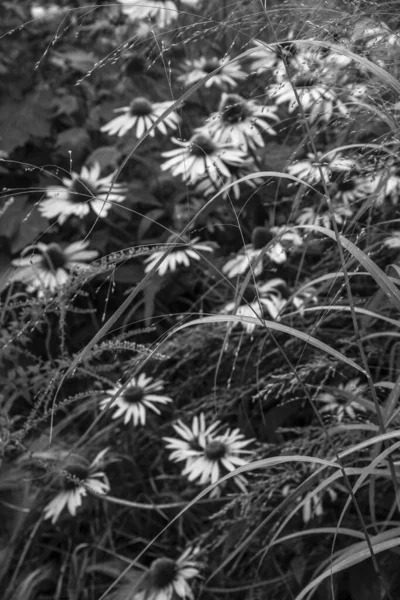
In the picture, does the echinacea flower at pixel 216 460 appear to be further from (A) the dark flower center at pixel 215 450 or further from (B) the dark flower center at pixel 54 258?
(B) the dark flower center at pixel 54 258

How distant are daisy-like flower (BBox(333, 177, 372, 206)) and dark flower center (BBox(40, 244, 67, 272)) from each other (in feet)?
1.40

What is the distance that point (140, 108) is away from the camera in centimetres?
142

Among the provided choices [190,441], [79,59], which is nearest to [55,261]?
[190,441]

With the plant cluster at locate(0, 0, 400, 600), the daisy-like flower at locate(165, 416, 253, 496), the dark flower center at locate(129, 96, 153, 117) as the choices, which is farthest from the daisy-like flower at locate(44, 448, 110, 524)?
the dark flower center at locate(129, 96, 153, 117)

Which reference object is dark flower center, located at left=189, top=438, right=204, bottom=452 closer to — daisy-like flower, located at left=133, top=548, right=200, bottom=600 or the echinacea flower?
the echinacea flower

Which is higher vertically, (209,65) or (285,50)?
(285,50)

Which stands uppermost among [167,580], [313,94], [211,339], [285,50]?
[285,50]

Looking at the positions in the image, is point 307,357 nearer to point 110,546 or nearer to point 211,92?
point 110,546

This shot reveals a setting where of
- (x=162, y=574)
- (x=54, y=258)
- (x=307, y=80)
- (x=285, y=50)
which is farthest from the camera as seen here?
(x=54, y=258)

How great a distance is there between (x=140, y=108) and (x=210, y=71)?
164mm

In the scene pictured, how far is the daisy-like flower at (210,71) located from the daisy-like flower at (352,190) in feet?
0.94

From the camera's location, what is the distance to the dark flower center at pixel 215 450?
1.02 m

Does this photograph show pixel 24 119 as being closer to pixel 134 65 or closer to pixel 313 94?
pixel 134 65

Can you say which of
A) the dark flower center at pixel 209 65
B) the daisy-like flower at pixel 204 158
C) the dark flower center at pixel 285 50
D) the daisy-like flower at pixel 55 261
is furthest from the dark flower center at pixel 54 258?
the dark flower center at pixel 285 50
